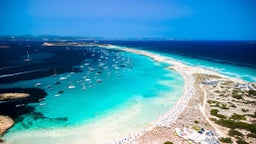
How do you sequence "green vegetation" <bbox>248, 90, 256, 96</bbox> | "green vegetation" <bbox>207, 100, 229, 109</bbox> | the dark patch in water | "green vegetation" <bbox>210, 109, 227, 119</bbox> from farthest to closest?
"green vegetation" <bbox>248, 90, 256, 96</bbox> → "green vegetation" <bbox>207, 100, 229, 109</bbox> → the dark patch in water → "green vegetation" <bbox>210, 109, 227, 119</bbox>

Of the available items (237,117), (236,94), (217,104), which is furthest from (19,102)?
(236,94)

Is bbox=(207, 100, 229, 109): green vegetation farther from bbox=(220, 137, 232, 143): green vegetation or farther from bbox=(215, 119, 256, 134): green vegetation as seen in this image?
bbox=(220, 137, 232, 143): green vegetation

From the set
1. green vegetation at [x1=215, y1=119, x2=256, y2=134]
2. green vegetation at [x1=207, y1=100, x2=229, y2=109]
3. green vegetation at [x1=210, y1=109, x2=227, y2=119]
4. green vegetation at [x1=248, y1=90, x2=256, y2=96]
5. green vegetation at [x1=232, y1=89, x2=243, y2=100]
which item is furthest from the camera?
green vegetation at [x1=248, y1=90, x2=256, y2=96]

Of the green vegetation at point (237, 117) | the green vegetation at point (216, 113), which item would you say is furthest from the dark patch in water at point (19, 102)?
the green vegetation at point (237, 117)

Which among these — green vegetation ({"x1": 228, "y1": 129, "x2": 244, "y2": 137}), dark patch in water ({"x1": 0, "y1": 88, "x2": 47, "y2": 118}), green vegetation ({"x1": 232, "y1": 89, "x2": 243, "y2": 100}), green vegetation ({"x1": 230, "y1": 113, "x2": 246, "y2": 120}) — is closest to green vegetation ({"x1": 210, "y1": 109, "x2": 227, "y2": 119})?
green vegetation ({"x1": 230, "y1": 113, "x2": 246, "y2": 120})

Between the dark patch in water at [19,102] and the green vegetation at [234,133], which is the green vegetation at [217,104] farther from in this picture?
the dark patch in water at [19,102]

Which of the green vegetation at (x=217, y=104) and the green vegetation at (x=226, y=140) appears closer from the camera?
the green vegetation at (x=226, y=140)

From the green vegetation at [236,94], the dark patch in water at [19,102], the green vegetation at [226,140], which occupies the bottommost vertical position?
the dark patch in water at [19,102]

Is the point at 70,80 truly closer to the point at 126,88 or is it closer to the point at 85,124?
the point at 126,88
